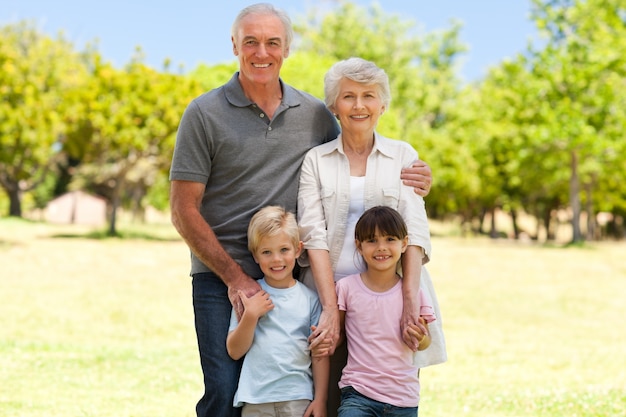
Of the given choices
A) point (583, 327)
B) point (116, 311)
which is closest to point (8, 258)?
point (116, 311)

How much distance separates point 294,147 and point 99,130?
26.7m

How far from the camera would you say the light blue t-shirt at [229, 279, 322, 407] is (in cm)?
407

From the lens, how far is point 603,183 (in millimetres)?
42031

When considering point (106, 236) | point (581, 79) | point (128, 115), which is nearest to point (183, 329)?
point (128, 115)

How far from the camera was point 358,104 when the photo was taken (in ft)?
13.4

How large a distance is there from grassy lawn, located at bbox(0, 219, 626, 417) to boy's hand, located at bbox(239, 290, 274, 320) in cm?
437

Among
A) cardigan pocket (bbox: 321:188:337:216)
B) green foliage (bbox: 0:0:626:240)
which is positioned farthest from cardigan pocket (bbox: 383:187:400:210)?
green foliage (bbox: 0:0:626:240)

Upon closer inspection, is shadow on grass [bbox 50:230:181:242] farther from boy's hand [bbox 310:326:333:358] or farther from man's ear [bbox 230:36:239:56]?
boy's hand [bbox 310:326:333:358]

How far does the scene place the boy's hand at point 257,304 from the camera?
4.00m

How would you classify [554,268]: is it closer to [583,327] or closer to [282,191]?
[583,327]

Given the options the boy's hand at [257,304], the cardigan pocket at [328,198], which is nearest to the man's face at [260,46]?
the cardigan pocket at [328,198]

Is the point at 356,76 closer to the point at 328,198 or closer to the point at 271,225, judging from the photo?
the point at 328,198

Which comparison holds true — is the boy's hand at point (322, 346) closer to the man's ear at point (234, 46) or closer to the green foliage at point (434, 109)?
the man's ear at point (234, 46)

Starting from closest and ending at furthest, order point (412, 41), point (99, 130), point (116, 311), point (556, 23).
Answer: point (116, 311) → point (99, 130) → point (556, 23) → point (412, 41)
